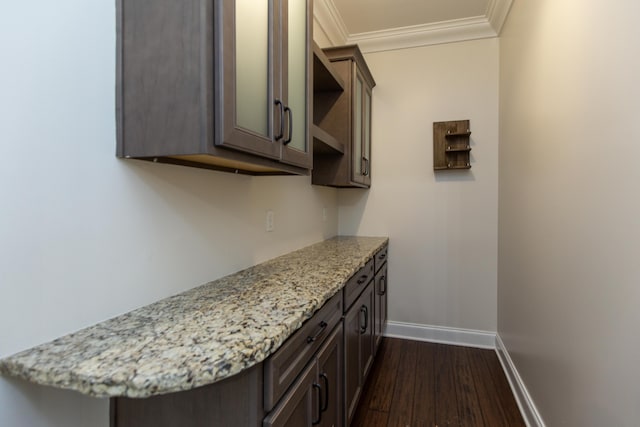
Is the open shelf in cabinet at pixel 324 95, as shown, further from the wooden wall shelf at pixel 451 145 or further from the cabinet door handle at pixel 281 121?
the wooden wall shelf at pixel 451 145

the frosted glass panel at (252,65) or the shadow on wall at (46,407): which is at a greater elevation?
the frosted glass panel at (252,65)

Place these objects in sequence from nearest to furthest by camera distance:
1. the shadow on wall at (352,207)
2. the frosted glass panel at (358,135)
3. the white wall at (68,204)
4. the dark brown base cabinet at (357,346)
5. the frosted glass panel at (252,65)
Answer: the white wall at (68,204) < the frosted glass panel at (252,65) < the dark brown base cabinet at (357,346) < the frosted glass panel at (358,135) < the shadow on wall at (352,207)

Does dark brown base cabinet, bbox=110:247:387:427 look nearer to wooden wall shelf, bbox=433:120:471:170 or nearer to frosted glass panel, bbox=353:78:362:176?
frosted glass panel, bbox=353:78:362:176

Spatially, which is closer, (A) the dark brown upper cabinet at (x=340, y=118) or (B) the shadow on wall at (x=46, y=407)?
(B) the shadow on wall at (x=46, y=407)

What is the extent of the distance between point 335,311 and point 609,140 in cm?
117

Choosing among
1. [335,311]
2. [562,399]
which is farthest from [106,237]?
[562,399]

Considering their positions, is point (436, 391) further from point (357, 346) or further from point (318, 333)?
point (318, 333)

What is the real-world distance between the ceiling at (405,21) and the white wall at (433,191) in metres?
0.10

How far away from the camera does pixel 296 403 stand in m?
1.00

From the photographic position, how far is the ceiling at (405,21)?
2570 mm

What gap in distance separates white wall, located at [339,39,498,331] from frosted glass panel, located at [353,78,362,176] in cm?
54

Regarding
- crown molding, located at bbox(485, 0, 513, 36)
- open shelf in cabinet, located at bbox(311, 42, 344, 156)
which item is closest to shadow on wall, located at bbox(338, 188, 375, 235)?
open shelf in cabinet, located at bbox(311, 42, 344, 156)

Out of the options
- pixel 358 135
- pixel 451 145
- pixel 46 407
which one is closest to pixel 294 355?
pixel 46 407

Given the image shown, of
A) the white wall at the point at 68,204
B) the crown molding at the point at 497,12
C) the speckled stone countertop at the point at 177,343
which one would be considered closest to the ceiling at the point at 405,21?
the crown molding at the point at 497,12
